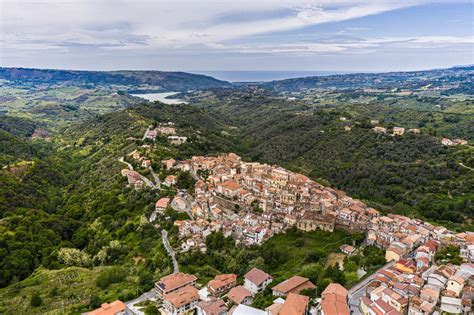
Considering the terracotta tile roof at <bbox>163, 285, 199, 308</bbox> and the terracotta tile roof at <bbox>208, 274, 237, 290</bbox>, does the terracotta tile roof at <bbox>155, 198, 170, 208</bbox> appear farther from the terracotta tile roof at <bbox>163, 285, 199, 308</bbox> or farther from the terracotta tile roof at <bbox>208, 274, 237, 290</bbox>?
the terracotta tile roof at <bbox>163, 285, 199, 308</bbox>

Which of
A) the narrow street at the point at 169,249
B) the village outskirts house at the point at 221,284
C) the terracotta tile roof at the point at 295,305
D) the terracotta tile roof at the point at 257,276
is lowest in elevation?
the narrow street at the point at 169,249

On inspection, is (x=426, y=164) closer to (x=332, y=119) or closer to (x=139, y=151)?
(x=332, y=119)

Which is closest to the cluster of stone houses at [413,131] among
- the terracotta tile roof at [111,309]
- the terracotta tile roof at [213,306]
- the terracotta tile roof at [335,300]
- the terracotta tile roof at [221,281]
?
the terracotta tile roof at [335,300]

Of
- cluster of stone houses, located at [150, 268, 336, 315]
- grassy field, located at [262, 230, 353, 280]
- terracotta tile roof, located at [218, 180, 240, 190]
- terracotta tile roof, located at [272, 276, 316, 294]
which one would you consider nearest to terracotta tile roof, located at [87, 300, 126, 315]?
cluster of stone houses, located at [150, 268, 336, 315]

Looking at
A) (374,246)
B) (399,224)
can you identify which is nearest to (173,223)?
(374,246)

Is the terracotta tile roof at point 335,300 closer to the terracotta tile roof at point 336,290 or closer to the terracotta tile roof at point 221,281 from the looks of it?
the terracotta tile roof at point 336,290
